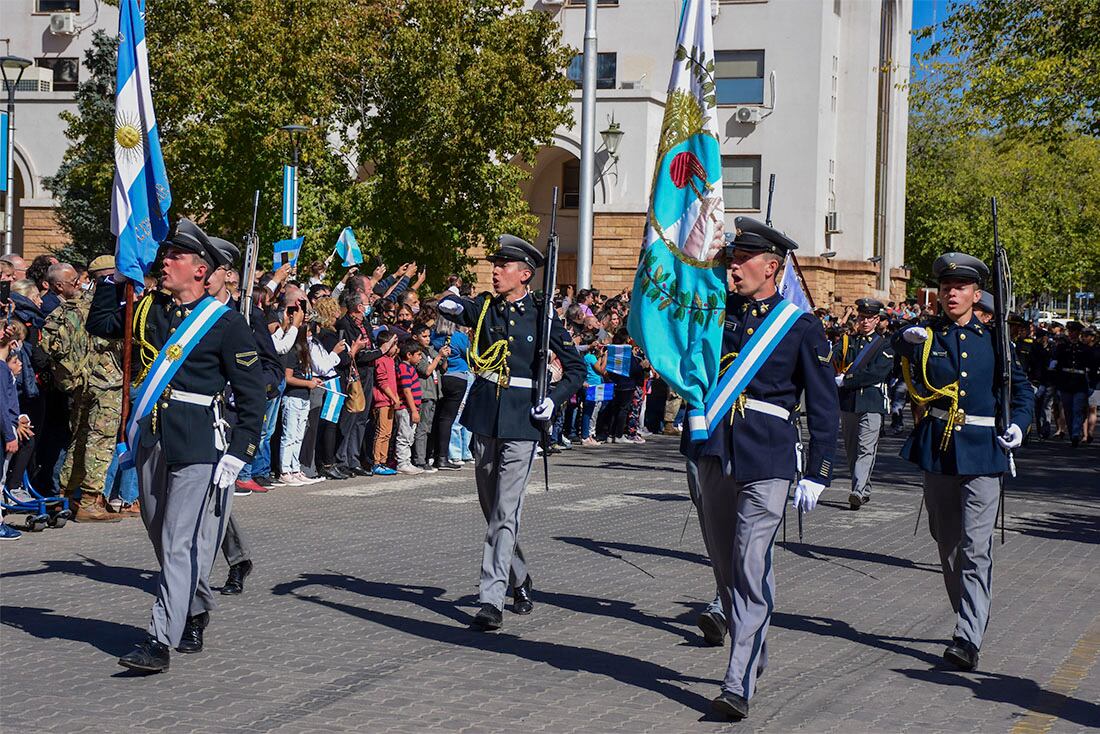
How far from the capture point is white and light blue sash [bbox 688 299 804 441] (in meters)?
7.27

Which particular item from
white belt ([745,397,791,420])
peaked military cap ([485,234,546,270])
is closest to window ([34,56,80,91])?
peaked military cap ([485,234,546,270])

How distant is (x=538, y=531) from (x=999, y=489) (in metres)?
5.08

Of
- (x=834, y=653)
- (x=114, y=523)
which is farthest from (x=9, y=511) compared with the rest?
(x=834, y=653)

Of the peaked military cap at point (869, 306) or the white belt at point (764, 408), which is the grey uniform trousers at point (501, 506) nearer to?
the white belt at point (764, 408)

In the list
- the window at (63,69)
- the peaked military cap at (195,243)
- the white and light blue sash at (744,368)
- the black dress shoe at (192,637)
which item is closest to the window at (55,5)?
the window at (63,69)

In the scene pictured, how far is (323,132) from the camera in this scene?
30.4 meters

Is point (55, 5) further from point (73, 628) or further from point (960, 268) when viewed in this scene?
point (960, 268)

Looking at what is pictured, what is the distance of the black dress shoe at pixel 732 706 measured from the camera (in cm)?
684

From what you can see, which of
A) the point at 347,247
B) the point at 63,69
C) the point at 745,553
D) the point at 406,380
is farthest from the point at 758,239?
the point at 63,69

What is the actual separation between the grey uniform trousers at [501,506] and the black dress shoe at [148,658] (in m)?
1.95

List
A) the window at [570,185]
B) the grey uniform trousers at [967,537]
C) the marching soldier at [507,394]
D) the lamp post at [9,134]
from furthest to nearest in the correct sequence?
1. the window at [570,185]
2. the lamp post at [9,134]
3. the marching soldier at [507,394]
4. the grey uniform trousers at [967,537]

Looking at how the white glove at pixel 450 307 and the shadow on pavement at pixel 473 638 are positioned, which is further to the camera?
the white glove at pixel 450 307

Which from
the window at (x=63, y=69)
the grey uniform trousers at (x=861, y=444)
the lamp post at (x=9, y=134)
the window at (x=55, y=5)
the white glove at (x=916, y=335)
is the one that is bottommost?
the grey uniform trousers at (x=861, y=444)

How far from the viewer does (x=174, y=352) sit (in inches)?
303
